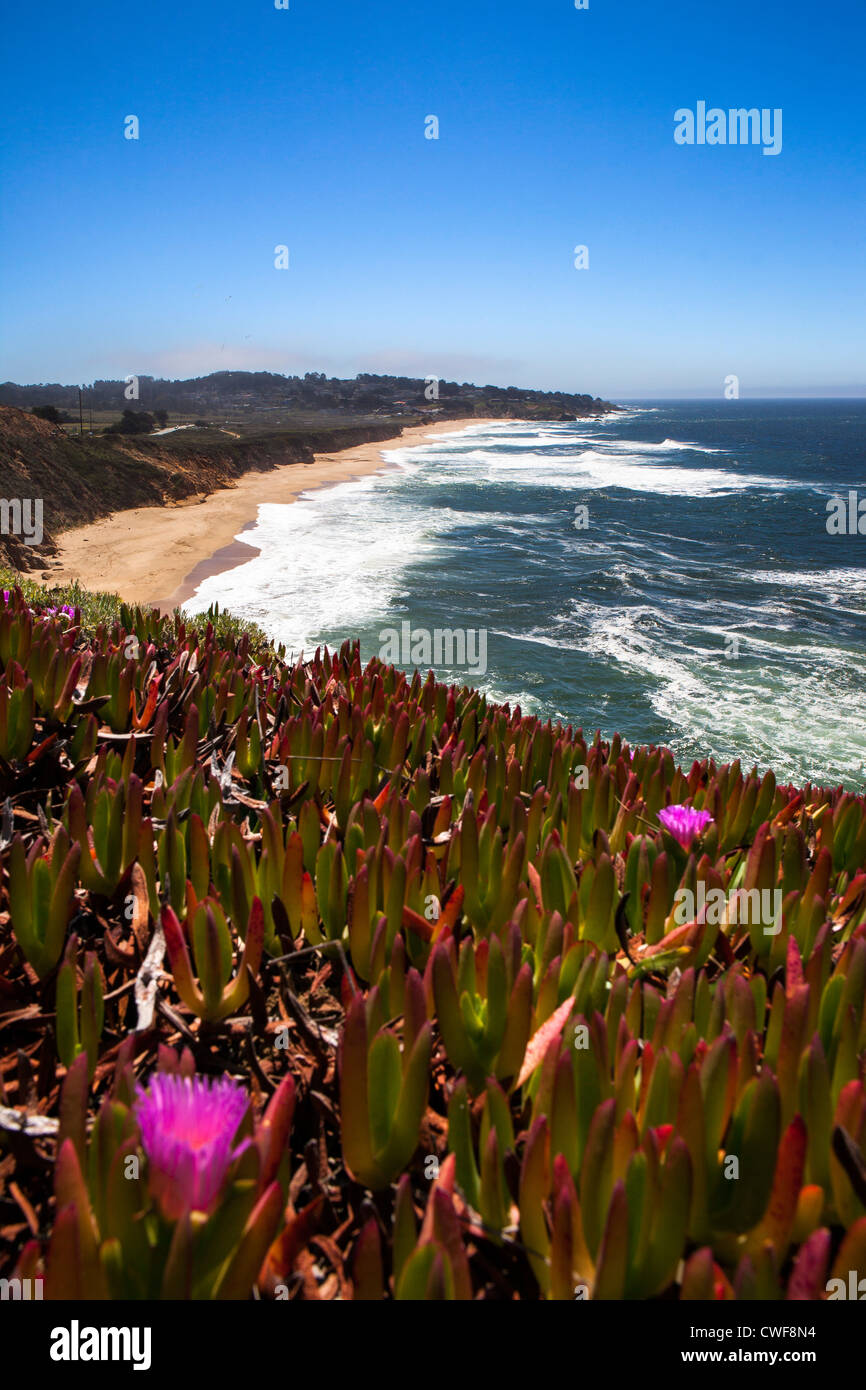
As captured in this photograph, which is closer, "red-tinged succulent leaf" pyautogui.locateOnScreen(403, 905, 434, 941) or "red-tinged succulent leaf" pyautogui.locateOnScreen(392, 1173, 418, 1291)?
"red-tinged succulent leaf" pyautogui.locateOnScreen(392, 1173, 418, 1291)

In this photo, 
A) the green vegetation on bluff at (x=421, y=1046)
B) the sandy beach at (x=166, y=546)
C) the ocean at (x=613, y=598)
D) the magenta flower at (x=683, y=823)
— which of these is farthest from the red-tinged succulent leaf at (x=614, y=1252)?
the sandy beach at (x=166, y=546)

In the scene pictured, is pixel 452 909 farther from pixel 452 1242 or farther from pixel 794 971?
pixel 452 1242

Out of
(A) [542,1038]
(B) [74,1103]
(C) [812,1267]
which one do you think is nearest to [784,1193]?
(C) [812,1267]

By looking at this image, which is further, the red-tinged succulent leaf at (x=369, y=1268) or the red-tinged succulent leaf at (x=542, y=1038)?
the red-tinged succulent leaf at (x=542, y=1038)

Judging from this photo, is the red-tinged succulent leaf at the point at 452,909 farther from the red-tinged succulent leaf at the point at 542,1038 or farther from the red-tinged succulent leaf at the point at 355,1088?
the red-tinged succulent leaf at the point at 355,1088

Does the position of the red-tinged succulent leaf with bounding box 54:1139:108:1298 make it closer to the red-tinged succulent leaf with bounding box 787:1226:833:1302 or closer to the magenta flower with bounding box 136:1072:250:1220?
the magenta flower with bounding box 136:1072:250:1220

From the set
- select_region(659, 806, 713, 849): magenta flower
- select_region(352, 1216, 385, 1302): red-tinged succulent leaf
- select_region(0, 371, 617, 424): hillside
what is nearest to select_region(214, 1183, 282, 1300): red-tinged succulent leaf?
select_region(352, 1216, 385, 1302): red-tinged succulent leaf
